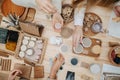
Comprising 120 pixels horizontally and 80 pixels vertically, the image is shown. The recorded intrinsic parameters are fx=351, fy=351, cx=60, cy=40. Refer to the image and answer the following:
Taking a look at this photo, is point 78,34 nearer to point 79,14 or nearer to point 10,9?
point 79,14

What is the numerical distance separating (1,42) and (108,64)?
532mm

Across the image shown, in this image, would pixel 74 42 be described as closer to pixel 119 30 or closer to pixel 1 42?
pixel 119 30

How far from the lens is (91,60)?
1.69m

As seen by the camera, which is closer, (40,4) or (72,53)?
(40,4)

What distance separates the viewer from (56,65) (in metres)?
1.69

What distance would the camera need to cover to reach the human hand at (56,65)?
1.69 meters

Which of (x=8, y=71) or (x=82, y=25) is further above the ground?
(x=82, y=25)

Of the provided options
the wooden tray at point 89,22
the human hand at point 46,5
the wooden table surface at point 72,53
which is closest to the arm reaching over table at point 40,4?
the human hand at point 46,5

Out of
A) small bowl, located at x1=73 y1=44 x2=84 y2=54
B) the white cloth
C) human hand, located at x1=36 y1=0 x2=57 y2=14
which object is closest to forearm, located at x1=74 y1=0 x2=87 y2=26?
the white cloth

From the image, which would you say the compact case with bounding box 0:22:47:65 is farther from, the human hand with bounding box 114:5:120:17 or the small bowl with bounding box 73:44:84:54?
the human hand with bounding box 114:5:120:17

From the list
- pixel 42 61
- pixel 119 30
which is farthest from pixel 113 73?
pixel 42 61

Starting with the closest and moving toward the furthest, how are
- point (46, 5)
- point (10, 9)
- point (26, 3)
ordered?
point (46, 5), point (26, 3), point (10, 9)

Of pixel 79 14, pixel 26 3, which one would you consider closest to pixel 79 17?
pixel 79 14

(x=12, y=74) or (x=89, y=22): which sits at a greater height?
(x=89, y=22)
